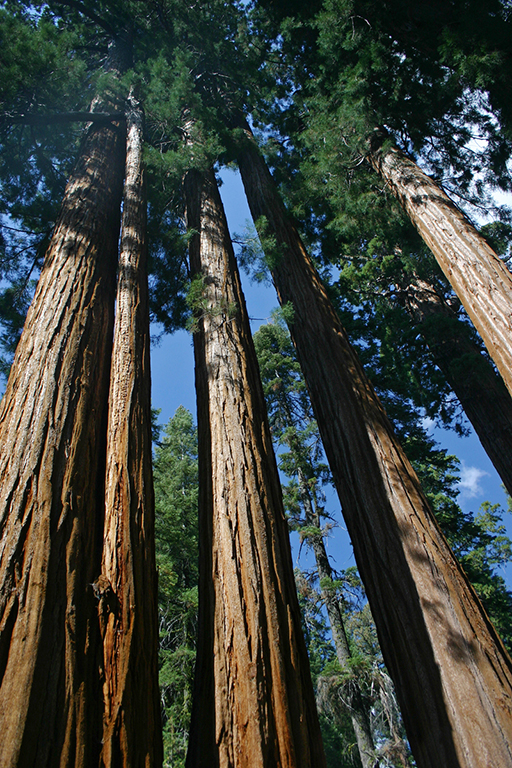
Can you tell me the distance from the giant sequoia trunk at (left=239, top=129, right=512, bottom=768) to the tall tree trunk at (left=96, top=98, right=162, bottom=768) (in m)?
1.74

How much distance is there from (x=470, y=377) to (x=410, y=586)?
17.2 ft

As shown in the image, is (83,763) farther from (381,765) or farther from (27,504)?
(381,765)

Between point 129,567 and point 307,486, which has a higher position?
point 307,486

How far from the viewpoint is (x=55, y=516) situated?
7.09ft

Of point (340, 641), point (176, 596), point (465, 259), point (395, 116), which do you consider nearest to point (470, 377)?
point (465, 259)

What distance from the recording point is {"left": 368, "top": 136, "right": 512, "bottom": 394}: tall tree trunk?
3678 mm

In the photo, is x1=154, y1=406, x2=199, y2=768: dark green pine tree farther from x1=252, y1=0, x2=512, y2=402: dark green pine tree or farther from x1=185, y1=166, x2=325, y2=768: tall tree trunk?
x1=252, y1=0, x2=512, y2=402: dark green pine tree

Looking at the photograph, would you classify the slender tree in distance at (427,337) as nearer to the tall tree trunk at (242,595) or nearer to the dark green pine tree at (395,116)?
the dark green pine tree at (395,116)

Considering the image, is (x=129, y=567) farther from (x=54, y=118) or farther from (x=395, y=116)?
(x=395, y=116)

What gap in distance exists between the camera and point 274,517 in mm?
2666

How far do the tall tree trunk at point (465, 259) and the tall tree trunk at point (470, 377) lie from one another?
3069 mm

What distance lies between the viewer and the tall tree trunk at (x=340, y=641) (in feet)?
29.3

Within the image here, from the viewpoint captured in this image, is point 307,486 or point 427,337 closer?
point 427,337

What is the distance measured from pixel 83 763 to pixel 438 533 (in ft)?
8.89
